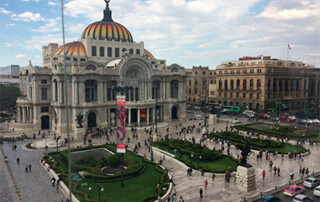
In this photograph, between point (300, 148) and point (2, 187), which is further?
point (300, 148)

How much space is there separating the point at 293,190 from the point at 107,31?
58817mm

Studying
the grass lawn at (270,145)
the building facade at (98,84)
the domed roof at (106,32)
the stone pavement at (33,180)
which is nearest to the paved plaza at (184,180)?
the stone pavement at (33,180)

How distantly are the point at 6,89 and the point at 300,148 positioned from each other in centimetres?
8195

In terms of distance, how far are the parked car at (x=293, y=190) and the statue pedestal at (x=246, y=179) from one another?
10.1 ft

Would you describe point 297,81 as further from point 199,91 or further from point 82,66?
point 82,66

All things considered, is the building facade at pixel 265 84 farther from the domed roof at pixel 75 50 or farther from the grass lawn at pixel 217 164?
the grass lawn at pixel 217 164

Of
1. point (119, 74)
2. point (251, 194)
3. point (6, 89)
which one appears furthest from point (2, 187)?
point (6, 89)

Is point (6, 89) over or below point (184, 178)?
over

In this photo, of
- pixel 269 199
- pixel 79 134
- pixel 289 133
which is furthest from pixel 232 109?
pixel 269 199

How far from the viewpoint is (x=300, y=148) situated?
141ft

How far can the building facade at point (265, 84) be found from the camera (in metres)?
82.5

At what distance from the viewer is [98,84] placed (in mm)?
61219

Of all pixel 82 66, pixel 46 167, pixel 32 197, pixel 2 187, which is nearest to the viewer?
pixel 32 197

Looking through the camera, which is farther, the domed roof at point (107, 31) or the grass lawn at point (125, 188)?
the domed roof at point (107, 31)
